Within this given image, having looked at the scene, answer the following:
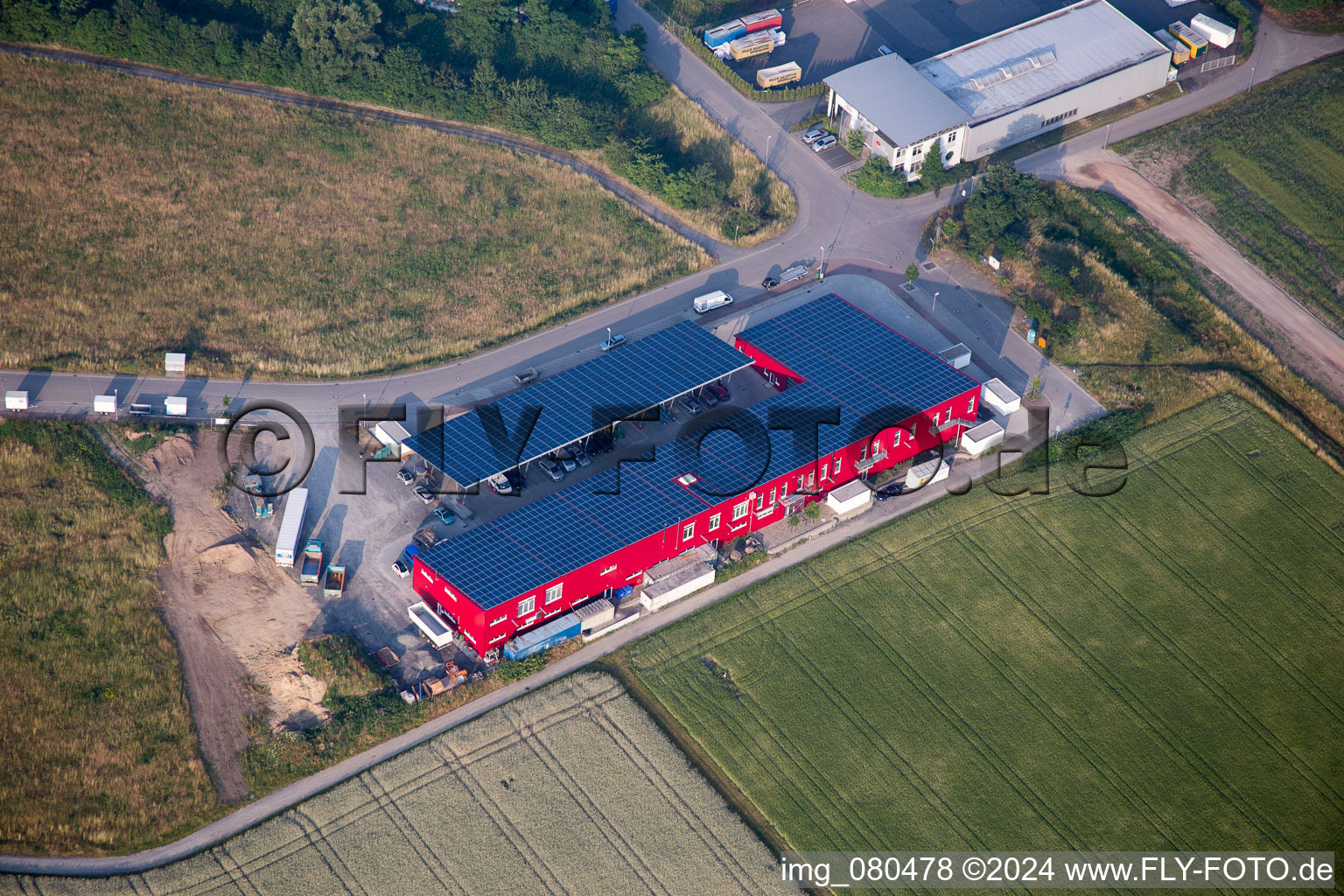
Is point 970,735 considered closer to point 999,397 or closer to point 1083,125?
point 999,397

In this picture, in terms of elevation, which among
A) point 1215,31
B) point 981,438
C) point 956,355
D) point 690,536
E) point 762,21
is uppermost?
point 1215,31

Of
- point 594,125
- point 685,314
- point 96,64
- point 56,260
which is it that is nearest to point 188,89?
point 96,64

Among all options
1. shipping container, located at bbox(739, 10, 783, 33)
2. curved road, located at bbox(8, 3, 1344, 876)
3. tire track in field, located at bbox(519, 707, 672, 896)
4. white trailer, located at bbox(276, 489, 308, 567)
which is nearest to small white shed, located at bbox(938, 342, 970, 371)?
curved road, located at bbox(8, 3, 1344, 876)

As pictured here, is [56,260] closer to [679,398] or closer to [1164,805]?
[679,398]

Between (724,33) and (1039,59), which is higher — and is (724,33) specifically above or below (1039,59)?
below

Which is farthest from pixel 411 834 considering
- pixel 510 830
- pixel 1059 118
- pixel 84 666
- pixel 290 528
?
pixel 1059 118

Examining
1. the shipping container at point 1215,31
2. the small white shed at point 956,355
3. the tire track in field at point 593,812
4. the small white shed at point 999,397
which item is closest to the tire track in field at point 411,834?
the tire track in field at point 593,812

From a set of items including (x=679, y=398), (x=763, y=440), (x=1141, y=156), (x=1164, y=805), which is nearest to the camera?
(x=1164, y=805)
